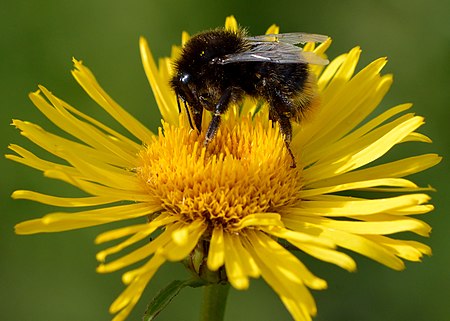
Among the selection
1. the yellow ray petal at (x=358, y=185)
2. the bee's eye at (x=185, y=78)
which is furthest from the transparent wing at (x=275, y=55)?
the yellow ray petal at (x=358, y=185)

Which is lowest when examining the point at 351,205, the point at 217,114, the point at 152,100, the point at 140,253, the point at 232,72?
the point at 351,205

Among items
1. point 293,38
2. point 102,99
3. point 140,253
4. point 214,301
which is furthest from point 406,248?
point 102,99

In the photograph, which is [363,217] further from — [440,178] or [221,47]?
[440,178]

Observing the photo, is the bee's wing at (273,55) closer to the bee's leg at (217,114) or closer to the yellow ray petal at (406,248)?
the bee's leg at (217,114)

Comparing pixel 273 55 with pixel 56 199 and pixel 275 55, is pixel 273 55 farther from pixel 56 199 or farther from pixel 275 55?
pixel 56 199

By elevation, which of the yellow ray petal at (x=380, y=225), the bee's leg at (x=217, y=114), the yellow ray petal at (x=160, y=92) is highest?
the yellow ray petal at (x=160, y=92)

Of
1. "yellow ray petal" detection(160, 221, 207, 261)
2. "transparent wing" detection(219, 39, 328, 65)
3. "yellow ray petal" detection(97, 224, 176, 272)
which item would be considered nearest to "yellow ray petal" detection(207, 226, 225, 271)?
"yellow ray petal" detection(160, 221, 207, 261)

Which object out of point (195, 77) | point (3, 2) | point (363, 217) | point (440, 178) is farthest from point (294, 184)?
point (3, 2)
